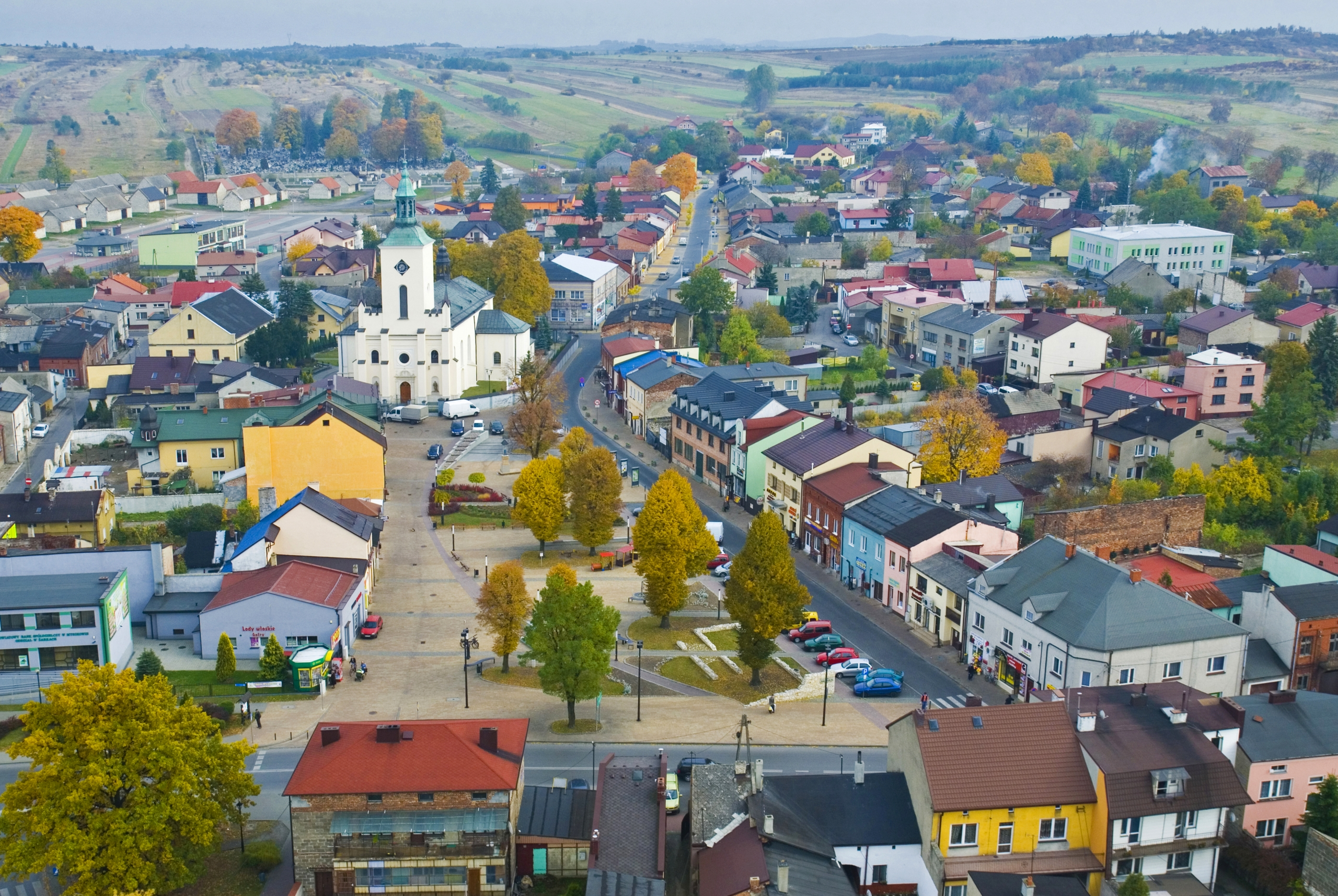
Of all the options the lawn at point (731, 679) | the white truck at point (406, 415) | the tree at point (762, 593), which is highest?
the tree at point (762, 593)

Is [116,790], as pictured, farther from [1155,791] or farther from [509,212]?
[509,212]

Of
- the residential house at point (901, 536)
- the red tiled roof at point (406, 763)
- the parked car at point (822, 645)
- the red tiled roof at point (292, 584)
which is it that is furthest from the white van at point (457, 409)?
the red tiled roof at point (406, 763)

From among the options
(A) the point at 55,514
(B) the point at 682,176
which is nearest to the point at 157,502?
(A) the point at 55,514

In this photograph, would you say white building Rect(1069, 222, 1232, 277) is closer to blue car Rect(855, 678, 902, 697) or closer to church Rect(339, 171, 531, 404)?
church Rect(339, 171, 531, 404)

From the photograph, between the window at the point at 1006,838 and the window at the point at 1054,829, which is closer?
the window at the point at 1006,838

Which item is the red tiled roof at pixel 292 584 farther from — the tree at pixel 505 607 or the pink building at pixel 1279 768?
the pink building at pixel 1279 768

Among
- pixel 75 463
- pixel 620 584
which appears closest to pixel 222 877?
pixel 620 584

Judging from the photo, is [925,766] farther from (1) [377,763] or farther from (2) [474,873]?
(1) [377,763]
